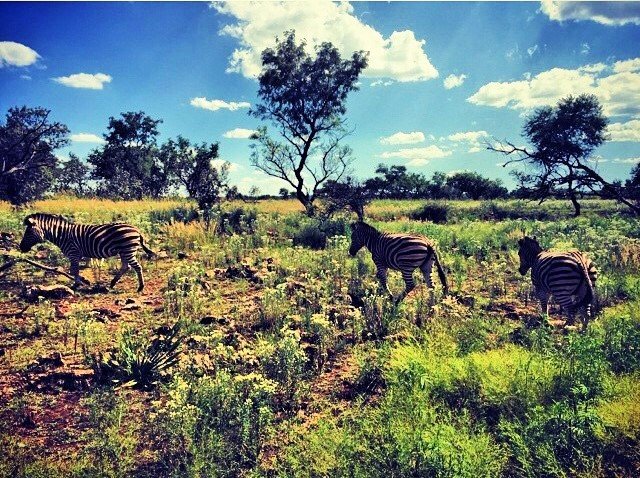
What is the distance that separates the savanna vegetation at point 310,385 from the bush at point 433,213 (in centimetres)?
1673

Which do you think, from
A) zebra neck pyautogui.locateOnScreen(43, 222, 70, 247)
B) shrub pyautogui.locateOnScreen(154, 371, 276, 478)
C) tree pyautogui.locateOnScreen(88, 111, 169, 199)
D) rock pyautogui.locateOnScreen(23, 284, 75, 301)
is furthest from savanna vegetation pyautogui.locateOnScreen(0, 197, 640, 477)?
tree pyautogui.locateOnScreen(88, 111, 169, 199)

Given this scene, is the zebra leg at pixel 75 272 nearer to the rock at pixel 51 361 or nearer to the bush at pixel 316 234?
the rock at pixel 51 361

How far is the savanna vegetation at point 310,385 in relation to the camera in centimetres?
384

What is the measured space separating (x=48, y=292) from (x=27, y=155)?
31.1 m

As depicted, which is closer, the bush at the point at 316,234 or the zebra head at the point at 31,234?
the zebra head at the point at 31,234

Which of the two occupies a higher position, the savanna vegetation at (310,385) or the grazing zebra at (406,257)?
the grazing zebra at (406,257)

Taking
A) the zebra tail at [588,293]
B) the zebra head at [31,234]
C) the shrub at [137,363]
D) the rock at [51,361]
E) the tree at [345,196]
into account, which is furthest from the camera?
the tree at [345,196]

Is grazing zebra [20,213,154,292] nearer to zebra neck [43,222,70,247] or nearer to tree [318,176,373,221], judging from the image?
zebra neck [43,222,70,247]

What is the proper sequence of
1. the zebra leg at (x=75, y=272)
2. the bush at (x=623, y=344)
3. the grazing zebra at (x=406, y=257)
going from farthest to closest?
the zebra leg at (x=75, y=272), the grazing zebra at (x=406, y=257), the bush at (x=623, y=344)

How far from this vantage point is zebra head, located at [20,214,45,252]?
32.3 ft

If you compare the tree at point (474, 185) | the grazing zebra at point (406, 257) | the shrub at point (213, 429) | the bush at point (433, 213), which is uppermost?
the tree at point (474, 185)

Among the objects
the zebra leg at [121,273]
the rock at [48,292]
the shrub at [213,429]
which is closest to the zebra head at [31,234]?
the rock at [48,292]

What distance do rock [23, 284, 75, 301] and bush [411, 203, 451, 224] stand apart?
20.9 meters

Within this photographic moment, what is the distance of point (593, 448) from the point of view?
380 centimetres
